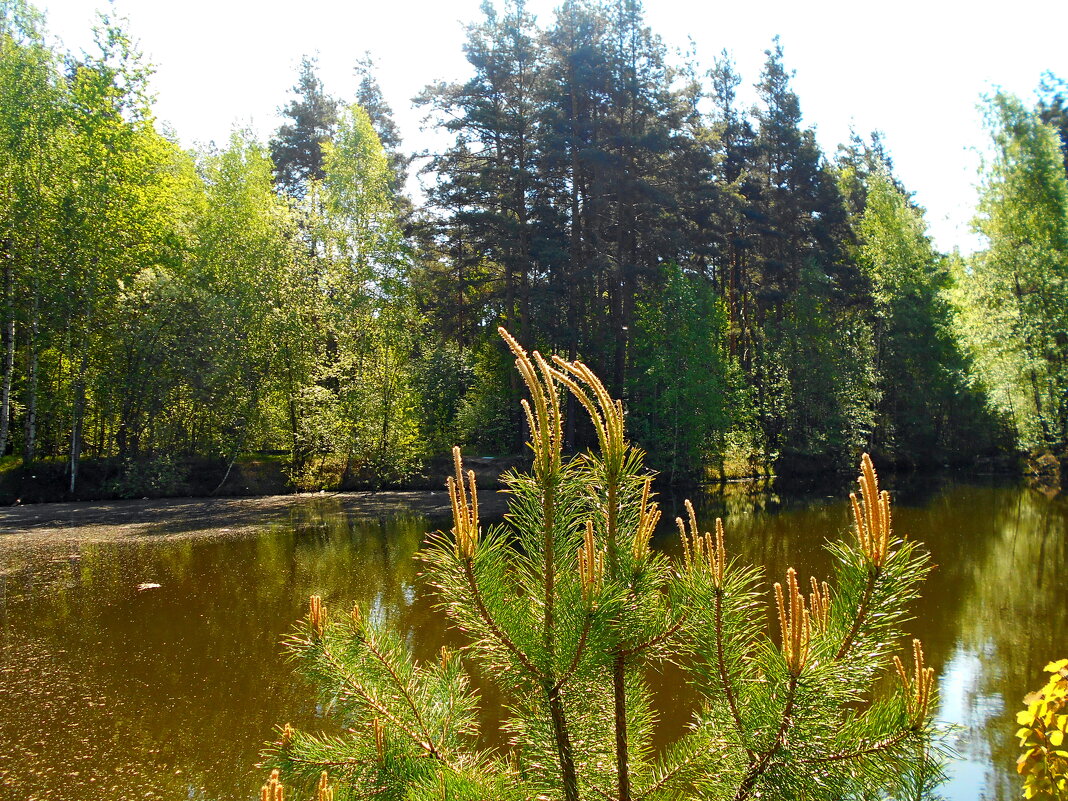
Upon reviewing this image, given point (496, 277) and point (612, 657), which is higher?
point (496, 277)

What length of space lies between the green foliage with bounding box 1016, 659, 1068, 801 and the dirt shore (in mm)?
14305

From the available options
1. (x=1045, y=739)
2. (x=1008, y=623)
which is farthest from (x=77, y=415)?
(x=1045, y=739)

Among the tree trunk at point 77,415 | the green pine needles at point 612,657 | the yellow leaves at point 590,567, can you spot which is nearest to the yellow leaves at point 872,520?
the green pine needles at point 612,657

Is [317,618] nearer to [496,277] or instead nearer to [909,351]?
[496,277]

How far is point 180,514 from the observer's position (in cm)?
1667

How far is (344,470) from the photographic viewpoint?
2311cm

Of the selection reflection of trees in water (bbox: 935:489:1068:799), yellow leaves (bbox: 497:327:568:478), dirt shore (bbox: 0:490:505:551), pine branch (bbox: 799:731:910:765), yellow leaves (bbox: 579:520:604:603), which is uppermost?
yellow leaves (bbox: 497:327:568:478)

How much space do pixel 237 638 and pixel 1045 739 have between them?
761cm

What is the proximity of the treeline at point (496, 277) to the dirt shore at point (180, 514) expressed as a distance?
191cm

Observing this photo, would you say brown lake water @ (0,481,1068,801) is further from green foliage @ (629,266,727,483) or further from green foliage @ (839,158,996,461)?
green foliage @ (839,158,996,461)

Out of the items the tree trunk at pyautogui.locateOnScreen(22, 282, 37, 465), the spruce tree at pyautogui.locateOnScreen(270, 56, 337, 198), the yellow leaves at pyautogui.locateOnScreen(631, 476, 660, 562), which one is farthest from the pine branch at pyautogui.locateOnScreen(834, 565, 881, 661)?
the spruce tree at pyautogui.locateOnScreen(270, 56, 337, 198)

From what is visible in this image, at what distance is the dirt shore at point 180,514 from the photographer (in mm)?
13664

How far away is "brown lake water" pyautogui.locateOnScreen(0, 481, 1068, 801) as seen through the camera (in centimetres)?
498

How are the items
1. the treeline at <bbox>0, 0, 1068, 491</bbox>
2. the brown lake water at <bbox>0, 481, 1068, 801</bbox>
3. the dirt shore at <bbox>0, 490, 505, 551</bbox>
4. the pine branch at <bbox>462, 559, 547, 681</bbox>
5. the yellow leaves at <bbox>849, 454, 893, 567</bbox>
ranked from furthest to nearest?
the treeline at <bbox>0, 0, 1068, 491</bbox>, the dirt shore at <bbox>0, 490, 505, 551</bbox>, the brown lake water at <bbox>0, 481, 1068, 801</bbox>, the pine branch at <bbox>462, 559, 547, 681</bbox>, the yellow leaves at <bbox>849, 454, 893, 567</bbox>
